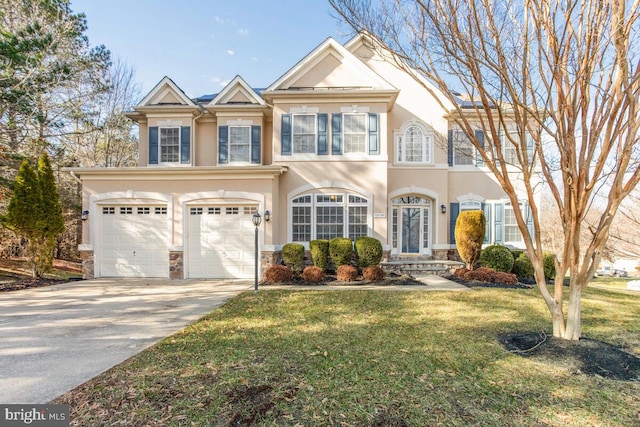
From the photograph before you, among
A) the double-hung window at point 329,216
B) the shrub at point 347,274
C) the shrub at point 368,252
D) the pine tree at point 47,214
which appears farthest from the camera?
the double-hung window at point 329,216

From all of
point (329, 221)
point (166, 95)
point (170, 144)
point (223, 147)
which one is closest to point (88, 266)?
point (170, 144)

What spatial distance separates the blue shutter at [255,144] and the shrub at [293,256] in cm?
371

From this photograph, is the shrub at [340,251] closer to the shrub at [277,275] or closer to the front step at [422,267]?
the front step at [422,267]

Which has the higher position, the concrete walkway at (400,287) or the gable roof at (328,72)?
the gable roof at (328,72)

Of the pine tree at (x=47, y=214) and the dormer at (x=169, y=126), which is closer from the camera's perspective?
the pine tree at (x=47, y=214)

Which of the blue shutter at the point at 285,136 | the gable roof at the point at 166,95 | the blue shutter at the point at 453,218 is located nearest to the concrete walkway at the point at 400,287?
the blue shutter at the point at 453,218

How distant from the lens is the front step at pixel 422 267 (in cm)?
1070

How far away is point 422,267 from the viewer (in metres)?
10.9

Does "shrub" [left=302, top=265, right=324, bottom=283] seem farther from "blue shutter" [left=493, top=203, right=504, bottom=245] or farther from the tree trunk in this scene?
"blue shutter" [left=493, top=203, right=504, bottom=245]

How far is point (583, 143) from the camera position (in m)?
3.86

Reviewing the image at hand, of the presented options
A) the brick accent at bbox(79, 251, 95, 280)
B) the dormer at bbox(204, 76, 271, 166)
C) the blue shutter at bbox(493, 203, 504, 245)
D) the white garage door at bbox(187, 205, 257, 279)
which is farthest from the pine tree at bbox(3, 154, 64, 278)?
the blue shutter at bbox(493, 203, 504, 245)

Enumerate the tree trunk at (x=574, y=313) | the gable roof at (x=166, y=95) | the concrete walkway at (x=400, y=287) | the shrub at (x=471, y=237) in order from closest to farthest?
the tree trunk at (x=574, y=313), the concrete walkway at (x=400, y=287), the shrub at (x=471, y=237), the gable roof at (x=166, y=95)

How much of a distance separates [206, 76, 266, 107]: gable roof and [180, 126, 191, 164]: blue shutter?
1.45 meters

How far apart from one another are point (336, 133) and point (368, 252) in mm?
4300
